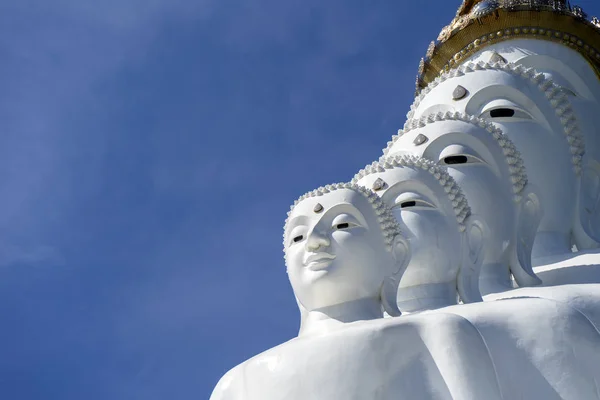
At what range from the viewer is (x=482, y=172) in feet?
31.2

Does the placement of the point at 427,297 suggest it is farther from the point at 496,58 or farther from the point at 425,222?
the point at 496,58

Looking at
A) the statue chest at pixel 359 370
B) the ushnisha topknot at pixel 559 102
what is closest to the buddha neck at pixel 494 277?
the ushnisha topknot at pixel 559 102

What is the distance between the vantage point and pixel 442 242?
28.9 ft

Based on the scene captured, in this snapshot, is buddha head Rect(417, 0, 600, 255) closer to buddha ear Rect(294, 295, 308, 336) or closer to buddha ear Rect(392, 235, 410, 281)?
buddha ear Rect(392, 235, 410, 281)

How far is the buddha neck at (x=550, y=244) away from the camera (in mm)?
10367

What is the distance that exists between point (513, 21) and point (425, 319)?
20.0ft

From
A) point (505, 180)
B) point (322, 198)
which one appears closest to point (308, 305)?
point (322, 198)

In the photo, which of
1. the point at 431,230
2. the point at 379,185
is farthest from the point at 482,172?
the point at 379,185

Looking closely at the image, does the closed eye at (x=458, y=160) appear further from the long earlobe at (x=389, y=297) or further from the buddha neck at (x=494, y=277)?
the long earlobe at (x=389, y=297)

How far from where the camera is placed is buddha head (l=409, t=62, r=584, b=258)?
10500 millimetres

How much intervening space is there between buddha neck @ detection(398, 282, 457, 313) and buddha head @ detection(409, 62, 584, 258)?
1.95 meters

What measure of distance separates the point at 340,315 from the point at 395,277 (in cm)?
59

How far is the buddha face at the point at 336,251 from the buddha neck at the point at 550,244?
111 inches

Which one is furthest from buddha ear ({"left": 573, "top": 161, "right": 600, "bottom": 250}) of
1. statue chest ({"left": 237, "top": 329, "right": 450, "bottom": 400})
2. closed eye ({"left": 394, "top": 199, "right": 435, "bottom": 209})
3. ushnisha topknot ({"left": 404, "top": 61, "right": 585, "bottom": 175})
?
statue chest ({"left": 237, "top": 329, "right": 450, "bottom": 400})
